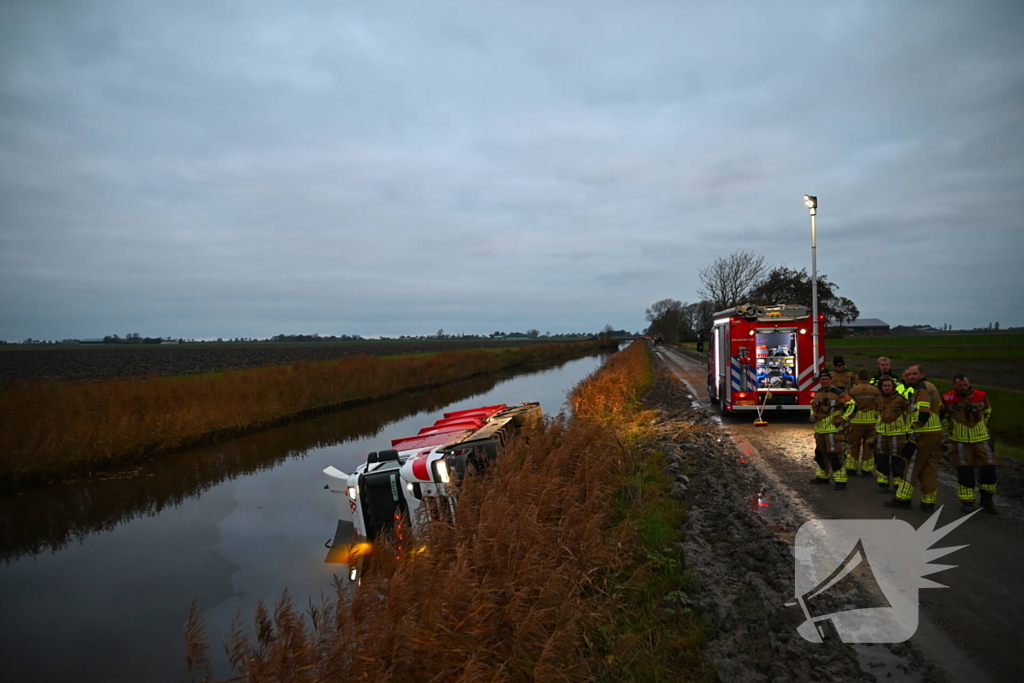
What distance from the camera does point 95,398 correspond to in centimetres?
1638

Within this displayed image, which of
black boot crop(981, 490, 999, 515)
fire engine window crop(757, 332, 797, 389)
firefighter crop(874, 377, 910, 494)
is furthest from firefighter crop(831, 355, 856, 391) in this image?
fire engine window crop(757, 332, 797, 389)

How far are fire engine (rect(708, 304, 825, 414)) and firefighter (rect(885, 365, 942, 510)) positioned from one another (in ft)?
21.8

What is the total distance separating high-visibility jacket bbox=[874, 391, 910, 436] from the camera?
7608 mm

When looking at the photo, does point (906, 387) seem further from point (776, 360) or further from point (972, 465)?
point (776, 360)

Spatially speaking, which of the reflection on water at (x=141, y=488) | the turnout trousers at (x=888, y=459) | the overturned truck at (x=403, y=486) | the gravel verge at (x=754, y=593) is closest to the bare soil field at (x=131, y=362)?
the reflection on water at (x=141, y=488)

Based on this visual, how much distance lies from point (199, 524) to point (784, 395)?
13234 millimetres

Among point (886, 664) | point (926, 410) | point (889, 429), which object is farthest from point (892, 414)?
point (886, 664)

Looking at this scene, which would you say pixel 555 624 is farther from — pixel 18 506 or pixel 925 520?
pixel 18 506

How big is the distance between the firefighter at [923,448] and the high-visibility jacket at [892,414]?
0.36m

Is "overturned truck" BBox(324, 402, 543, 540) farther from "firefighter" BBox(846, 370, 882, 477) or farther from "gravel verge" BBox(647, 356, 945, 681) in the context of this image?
"firefighter" BBox(846, 370, 882, 477)

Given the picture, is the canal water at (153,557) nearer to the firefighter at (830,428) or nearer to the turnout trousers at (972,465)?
the firefighter at (830,428)

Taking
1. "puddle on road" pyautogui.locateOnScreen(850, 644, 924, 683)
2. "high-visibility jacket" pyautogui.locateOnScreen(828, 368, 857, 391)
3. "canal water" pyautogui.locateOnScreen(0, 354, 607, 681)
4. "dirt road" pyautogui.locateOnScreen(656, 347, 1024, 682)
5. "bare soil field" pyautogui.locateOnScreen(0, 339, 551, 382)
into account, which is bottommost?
"canal water" pyautogui.locateOnScreen(0, 354, 607, 681)

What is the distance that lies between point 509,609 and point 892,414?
649cm

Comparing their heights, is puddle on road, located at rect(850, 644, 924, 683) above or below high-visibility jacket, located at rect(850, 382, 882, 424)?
below
